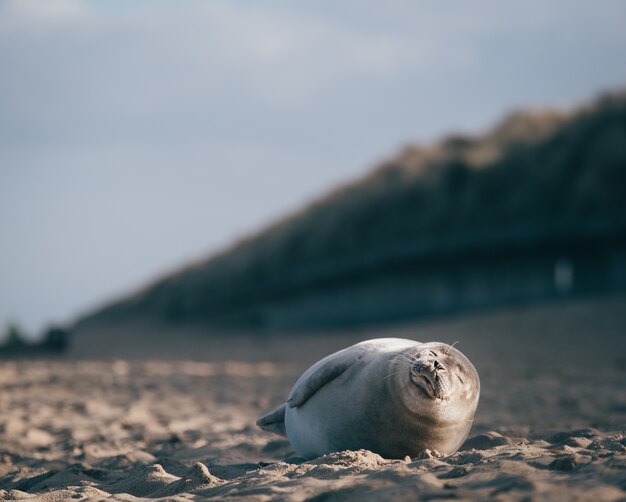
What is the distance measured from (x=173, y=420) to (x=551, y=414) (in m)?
2.96

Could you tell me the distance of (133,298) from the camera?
37.6 m

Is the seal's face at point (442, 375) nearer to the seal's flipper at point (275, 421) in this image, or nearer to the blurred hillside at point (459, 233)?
the seal's flipper at point (275, 421)

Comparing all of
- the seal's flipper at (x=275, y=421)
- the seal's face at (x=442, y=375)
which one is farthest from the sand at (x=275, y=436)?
the seal's face at (x=442, y=375)

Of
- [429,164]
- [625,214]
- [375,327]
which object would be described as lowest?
[375,327]

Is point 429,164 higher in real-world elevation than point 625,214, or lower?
higher

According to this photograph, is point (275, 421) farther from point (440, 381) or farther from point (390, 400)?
point (440, 381)

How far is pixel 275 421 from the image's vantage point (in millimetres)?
4625

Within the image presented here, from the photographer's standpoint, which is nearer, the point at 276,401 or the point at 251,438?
the point at 251,438

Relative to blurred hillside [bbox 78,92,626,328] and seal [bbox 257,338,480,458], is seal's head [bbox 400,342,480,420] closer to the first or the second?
seal [bbox 257,338,480,458]

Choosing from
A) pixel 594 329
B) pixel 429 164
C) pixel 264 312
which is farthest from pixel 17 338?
pixel 594 329

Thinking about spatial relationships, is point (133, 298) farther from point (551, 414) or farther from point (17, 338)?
point (551, 414)

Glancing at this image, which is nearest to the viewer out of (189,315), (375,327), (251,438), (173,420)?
(251,438)

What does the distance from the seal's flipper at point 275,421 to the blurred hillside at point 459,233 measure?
1223cm

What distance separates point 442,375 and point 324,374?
0.61 metres
